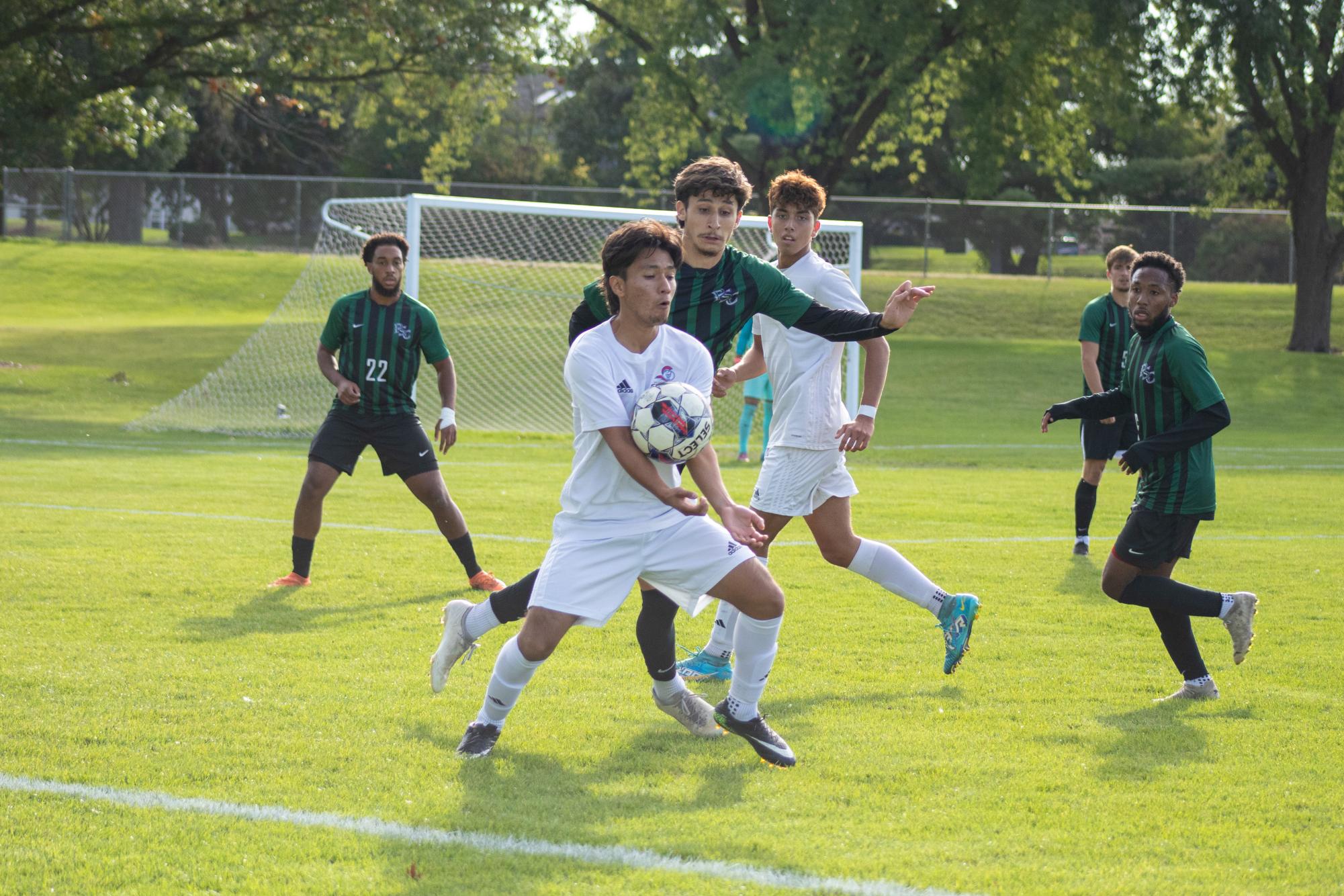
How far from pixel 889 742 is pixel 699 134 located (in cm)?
2300

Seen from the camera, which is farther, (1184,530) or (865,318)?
(1184,530)

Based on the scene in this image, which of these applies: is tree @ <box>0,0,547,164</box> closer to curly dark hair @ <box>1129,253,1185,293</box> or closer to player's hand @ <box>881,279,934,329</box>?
curly dark hair @ <box>1129,253,1185,293</box>

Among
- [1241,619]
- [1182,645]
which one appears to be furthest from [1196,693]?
[1241,619]

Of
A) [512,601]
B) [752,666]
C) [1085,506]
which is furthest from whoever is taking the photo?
[1085,506]

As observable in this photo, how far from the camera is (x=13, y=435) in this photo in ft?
52.1

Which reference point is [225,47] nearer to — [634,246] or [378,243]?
[378,243]

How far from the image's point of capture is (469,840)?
3861mm

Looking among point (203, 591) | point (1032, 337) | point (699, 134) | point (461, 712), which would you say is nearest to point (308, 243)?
point (699, 134)

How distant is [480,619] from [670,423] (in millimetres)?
1440

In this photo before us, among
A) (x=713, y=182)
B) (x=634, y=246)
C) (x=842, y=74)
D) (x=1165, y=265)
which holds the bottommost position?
(x=634, y=246)

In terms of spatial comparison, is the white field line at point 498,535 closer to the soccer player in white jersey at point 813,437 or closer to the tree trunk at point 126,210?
the soccer player in white jersey at point 813,437

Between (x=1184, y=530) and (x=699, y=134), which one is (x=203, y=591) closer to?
(x=1184, y=530)

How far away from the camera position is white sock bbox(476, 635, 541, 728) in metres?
4.59

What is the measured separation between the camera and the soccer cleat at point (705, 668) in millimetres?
6043
